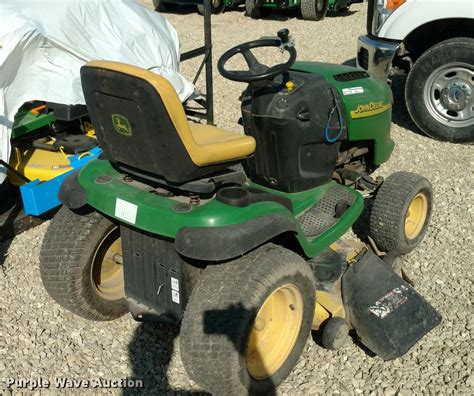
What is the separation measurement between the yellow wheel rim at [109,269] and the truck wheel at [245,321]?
0.75 m

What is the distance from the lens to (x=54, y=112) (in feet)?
13.7

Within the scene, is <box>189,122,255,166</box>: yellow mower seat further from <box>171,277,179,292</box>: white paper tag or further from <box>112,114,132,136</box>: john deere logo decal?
<box>171,277,179,292</box>: white paper tag

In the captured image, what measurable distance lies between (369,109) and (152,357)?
5.88 feet

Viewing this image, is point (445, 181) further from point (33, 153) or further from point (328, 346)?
point (33, 153)

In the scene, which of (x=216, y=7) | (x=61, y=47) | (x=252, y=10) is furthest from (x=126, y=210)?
(x=216, y=7)

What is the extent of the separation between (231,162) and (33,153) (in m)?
2.30

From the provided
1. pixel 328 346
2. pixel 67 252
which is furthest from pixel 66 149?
pixel 328 346

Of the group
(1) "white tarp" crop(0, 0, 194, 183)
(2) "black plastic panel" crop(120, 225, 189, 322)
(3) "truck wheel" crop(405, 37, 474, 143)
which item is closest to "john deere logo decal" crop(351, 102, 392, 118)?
(2) "black plastic panel" crop(120, 225, 189, 322)

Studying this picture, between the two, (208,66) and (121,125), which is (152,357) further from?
(208,66)

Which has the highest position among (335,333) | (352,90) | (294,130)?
(352,90)

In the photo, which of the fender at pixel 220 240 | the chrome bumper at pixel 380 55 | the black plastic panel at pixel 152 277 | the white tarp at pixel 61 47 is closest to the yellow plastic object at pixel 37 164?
the white tarp at pixel 61 47

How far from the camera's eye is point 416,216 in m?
3.50

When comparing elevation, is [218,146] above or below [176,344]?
above

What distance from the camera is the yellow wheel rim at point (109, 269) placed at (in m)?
2.84
